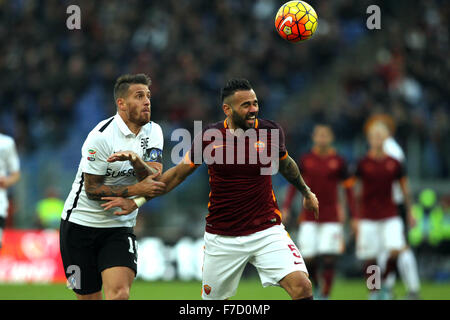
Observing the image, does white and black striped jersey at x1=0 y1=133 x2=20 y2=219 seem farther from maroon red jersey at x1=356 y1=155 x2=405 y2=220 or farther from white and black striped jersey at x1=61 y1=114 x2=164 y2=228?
maroon red jersey at x1=356 y1=155 x2=405 y2=220

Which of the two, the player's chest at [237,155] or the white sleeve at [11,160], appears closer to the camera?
the player's chest at [237,155]

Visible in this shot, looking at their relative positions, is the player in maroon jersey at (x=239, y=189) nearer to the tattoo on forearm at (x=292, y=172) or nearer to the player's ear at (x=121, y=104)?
the tattoo on forearm at (x=292, y=172)

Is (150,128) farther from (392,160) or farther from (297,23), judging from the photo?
(392,160)

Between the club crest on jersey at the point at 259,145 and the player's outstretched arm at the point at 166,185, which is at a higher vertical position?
the club crest on jersey at the point at 259,145

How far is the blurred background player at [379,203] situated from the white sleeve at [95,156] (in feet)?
19.5

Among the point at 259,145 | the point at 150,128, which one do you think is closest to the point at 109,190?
the point at 150,128

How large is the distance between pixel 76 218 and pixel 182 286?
25.7 ft

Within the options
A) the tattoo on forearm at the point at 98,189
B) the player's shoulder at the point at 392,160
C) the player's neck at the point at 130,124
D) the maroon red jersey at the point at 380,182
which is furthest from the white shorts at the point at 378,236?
the tattoo on forearm at the point at 98,189

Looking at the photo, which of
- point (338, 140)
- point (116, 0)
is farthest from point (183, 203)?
point (116, 0)

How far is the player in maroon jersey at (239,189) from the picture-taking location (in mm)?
6422

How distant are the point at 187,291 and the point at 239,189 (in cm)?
673

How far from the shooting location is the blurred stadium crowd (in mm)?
17438

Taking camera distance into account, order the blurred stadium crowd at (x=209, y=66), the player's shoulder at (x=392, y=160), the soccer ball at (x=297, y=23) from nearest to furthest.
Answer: the soccer ball at (x=297, y=23), the player's shoulder at (x=392, y=160), the blurred stadium crowd at (x=209, y=66)

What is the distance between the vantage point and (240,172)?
6.48 m
